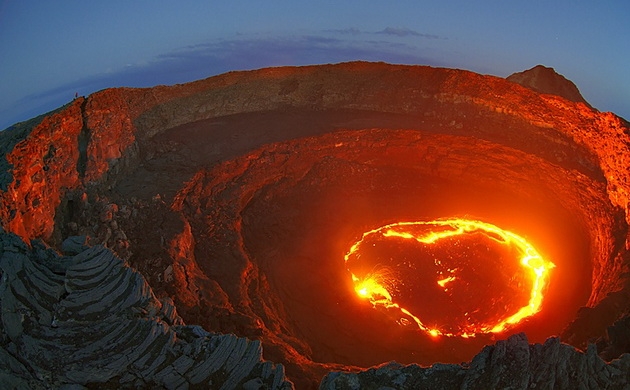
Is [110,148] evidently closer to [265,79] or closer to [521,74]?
[265,79]

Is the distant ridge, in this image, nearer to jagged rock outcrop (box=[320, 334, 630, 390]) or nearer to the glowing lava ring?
the glowing lava ring

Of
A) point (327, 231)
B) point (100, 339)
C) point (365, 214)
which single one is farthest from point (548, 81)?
point (100, 339)

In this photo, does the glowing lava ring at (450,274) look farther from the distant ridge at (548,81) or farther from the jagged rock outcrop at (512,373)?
the distant ridge at (548,81)

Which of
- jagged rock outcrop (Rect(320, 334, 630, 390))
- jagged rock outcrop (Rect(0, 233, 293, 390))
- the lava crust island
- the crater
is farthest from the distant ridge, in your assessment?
jagged rock outcrop (Rect(0, 233, 293, 390))

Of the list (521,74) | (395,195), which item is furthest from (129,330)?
(521,74)

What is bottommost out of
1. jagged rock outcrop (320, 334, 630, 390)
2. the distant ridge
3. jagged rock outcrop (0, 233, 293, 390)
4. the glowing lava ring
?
the glowing lava ring

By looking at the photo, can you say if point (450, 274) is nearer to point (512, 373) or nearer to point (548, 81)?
point (512, 373)

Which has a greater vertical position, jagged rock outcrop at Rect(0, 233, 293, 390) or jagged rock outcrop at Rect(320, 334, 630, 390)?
jagged rock outcrop at Rect(0, 233, 293, 390)
